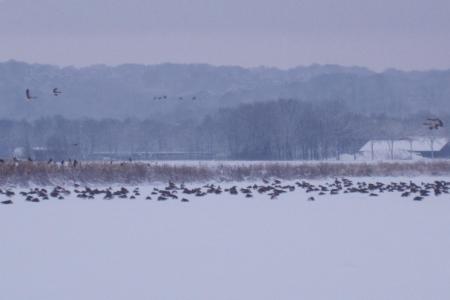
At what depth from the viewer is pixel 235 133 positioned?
4210 inches

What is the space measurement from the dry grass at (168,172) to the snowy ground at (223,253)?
11.0 m

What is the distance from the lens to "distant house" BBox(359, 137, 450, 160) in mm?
91562

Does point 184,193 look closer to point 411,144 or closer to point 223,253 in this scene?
point 223,253

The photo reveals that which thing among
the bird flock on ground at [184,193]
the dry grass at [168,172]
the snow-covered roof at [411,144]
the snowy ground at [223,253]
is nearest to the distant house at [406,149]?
the snow-covered roof at [411,144]

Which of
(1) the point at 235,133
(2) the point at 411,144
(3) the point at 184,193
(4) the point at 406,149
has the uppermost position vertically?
(1) the point at 235,133

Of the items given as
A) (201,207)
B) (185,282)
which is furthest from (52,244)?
(201,207)

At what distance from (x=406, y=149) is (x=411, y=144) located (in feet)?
5.19

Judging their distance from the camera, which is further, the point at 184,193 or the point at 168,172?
the point at 168,172

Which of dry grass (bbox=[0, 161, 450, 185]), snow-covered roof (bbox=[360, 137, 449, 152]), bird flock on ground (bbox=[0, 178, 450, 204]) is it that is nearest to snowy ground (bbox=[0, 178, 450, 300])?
bird flock on ground (bbox=[0, 178, 450, 204])

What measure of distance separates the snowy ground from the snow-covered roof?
76.5 m

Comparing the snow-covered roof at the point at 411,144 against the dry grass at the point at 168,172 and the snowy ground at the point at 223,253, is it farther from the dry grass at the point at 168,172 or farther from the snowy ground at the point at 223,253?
the snowy ground at the point at 223,253

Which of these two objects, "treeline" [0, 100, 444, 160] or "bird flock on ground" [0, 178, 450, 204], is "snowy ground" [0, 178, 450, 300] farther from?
"treeline" [0, 100, 444, 160]

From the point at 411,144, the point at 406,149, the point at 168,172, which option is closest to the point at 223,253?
the point at 168,172

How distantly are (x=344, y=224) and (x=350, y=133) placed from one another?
90032mm
